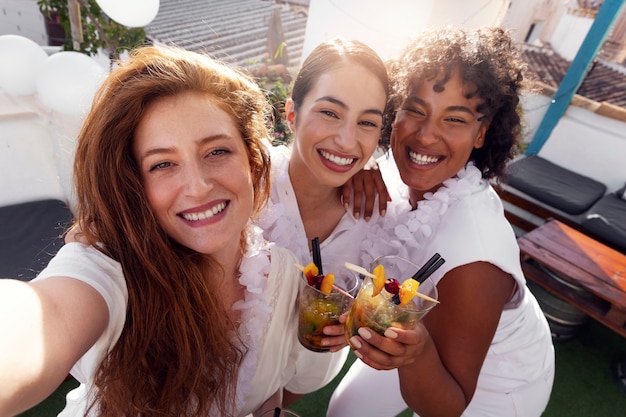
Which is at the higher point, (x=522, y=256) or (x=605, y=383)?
(x=522, y=256)

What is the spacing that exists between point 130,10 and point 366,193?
7.06 ft

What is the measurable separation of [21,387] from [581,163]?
5460 mm

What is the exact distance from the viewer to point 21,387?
0.64 meters

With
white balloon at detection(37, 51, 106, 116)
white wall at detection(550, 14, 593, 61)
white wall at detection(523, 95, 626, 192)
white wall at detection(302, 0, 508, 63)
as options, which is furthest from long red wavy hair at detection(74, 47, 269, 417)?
white wall at detection(550, 14, 593, 61)

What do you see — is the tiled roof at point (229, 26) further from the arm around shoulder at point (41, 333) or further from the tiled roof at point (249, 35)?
the arm around shoulder at point (41, 333)

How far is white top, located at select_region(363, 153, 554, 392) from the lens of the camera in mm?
1136

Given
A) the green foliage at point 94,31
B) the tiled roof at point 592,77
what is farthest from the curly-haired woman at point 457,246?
the tiled roof at point 592,77

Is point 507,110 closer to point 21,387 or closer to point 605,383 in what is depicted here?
point 21,387

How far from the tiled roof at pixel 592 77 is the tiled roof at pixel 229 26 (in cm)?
411

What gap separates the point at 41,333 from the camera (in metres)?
0.70

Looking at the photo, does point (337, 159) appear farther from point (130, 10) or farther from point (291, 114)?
point (130, 10)

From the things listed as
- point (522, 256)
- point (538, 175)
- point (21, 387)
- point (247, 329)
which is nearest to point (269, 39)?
point (538, 175)

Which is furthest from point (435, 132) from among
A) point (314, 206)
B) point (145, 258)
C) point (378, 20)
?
point (378, 20)

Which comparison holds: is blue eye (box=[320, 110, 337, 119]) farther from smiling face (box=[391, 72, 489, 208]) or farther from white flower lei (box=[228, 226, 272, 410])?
white flower lei (box=[228, 226, 272, 410])
